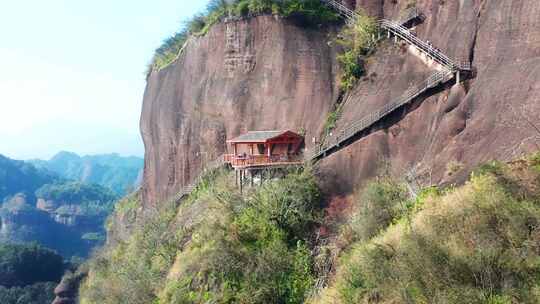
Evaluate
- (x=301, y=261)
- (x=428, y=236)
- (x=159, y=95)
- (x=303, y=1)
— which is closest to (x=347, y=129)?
(x=301, y=261)

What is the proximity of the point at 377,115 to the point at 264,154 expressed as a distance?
354 inches

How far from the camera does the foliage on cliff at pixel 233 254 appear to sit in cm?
2614

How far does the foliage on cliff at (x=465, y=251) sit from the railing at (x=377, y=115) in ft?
32.5

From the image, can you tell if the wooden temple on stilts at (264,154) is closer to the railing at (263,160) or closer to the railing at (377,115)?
the railing at (263,160)

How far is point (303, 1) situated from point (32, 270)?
2573 inches

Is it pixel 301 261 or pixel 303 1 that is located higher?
pixel 303 1

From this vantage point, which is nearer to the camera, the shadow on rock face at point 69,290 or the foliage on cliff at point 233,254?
the foliage on cliff at point 233,254

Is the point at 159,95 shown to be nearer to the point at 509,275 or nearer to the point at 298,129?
the point at 298,129

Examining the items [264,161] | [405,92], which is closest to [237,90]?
[264,161]

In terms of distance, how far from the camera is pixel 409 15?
3566 centimetres

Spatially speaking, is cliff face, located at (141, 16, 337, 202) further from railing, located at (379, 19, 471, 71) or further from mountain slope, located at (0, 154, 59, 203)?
mountain slope, located at (0, 154, 59, 203)

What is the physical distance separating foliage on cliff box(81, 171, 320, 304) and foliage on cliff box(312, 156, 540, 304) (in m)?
5.01

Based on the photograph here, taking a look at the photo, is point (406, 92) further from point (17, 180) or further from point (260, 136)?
point (17, 180)

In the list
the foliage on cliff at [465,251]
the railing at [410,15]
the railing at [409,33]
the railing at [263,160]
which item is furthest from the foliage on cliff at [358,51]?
the foliage on cliff at [465,251]
